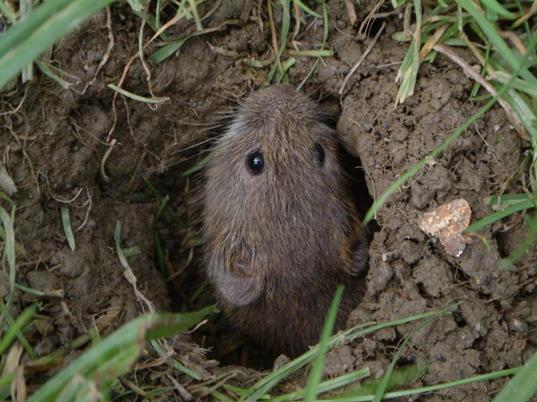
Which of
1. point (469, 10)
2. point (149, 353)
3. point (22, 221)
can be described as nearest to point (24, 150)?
point (22, 221)

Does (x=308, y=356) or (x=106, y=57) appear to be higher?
(x=106, y=57)

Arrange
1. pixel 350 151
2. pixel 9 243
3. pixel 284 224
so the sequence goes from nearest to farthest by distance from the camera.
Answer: pixel 9 243, pixel 284 224, pixel 350 151

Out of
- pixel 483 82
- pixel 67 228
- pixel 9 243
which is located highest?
pixel 9 243

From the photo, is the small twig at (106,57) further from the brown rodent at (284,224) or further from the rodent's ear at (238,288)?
the rodent's ear at (238,288)

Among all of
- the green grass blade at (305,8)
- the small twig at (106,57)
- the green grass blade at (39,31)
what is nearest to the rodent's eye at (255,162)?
the green grass blade at (305,8)

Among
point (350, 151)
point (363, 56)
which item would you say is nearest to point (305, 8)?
point (363, 56)

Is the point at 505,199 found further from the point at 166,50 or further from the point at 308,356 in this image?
the point at 166,50

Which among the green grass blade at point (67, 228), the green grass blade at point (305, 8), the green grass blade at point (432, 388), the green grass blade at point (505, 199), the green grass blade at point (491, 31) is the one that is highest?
the green grass blade at point (305, 8)
